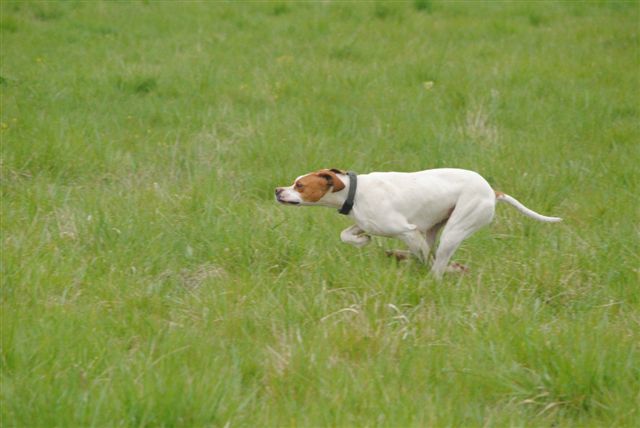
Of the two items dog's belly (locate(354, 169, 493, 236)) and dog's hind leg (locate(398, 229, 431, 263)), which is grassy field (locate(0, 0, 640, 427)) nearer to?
dog's hind leg (locate(398, 229, 431, 263))

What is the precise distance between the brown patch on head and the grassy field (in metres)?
0.39

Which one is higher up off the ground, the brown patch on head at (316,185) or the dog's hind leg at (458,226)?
the brown patch on head at (316,185)

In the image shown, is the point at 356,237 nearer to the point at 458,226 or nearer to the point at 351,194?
the point at 351,194

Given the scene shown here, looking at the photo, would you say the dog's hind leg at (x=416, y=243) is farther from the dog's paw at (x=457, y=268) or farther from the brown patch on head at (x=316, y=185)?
the brown patch on head at (x=316, y=185)

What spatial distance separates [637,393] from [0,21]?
9.06m

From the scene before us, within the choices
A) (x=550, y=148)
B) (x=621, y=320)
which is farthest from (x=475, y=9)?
(x=621, y=320)

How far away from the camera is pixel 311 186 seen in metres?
4.95

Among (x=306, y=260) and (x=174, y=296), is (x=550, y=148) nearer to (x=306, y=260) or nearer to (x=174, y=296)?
(x=306, y=260)

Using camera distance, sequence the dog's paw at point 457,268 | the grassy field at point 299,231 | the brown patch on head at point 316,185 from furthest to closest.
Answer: the dog's paw at point 457,268 < the brown patch on head at point 316,185 < the grassy field at point 299,231

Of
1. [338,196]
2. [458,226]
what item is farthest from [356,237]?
[458,226]

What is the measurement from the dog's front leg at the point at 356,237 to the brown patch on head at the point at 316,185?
0.34 m

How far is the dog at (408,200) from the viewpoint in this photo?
496 cm

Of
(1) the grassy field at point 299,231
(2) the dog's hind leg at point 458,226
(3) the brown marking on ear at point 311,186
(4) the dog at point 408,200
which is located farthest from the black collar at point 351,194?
(2) the dog's hind leg at point 458,226

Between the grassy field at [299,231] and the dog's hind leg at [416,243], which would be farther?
the dog's hind leg at [416,243]
